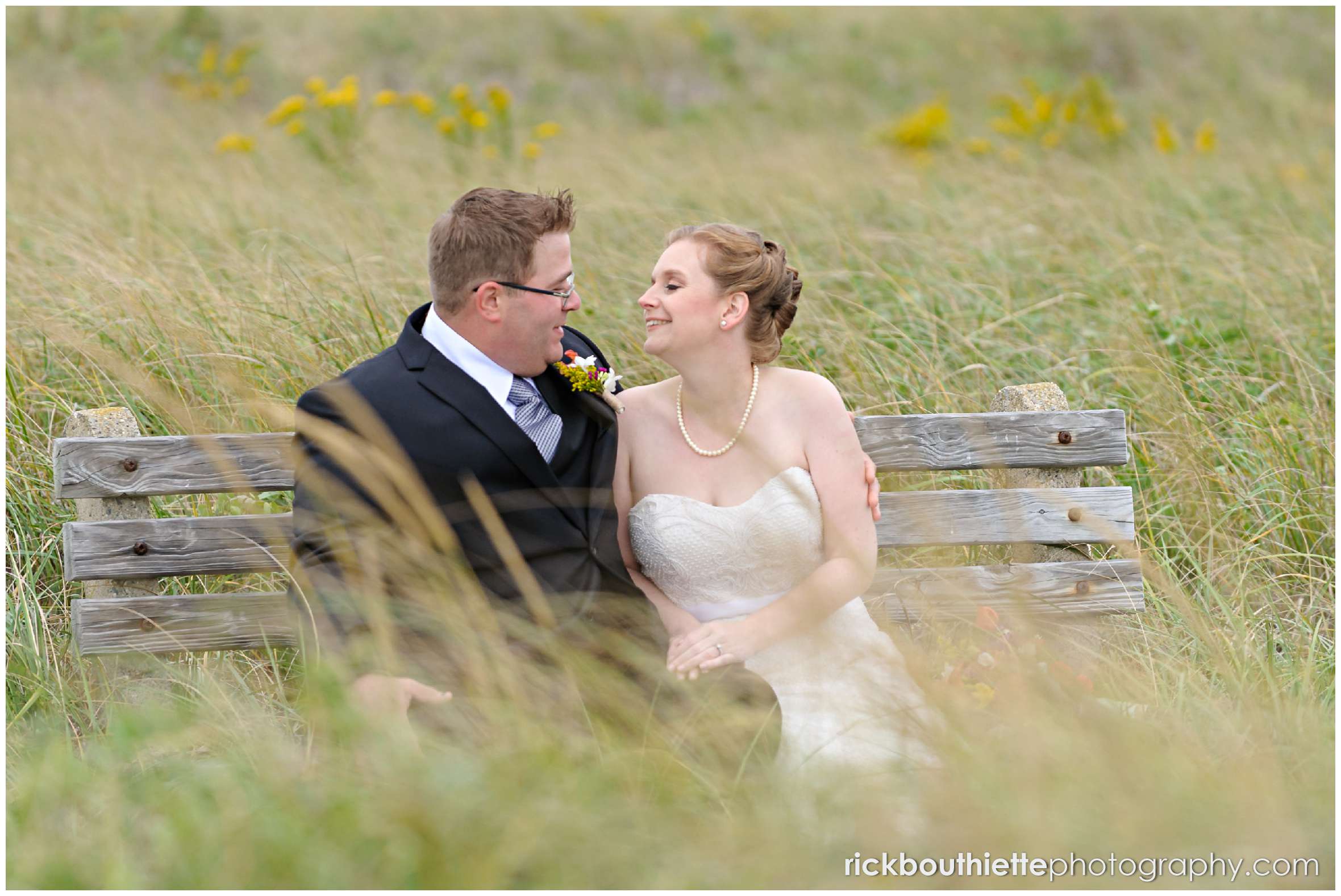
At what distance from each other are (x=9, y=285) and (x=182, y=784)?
3005 mm

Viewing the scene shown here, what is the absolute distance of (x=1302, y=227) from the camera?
21.4ft

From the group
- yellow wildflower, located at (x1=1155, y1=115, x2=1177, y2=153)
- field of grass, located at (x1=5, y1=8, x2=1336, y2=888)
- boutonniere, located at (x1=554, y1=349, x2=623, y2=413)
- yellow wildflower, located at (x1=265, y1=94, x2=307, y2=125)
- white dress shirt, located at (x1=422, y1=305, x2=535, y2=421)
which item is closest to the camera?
field of grass, located at (x1=5, y1=8, x2=1336, y2=888)

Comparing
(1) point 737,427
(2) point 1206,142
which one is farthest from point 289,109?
(2) point 1206,142

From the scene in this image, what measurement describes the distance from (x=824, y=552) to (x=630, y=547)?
508 mm

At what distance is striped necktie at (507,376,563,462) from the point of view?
308 centimetres

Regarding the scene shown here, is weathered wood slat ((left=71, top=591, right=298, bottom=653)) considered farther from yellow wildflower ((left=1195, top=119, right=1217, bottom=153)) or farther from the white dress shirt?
yellow wildflower ((left=1195, top=119, right=1217, bottom=153))

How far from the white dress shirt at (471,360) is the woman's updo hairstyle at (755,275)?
1.98ft

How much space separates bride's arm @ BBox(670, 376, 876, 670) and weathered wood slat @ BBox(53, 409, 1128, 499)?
277 millimetres

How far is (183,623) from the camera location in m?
3.24

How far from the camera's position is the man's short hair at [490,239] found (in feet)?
9.70

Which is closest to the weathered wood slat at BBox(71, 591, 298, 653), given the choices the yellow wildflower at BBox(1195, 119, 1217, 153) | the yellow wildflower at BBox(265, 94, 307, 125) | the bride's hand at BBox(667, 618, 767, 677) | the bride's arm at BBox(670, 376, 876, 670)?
the bride's hand at BBox(667, 618, 767, 677)

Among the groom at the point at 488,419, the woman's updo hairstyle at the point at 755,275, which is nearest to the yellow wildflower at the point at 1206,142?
the woman's updo hairstyle at the point at 755,275

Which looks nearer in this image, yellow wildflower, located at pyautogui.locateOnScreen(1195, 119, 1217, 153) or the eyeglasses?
the eyeglasses

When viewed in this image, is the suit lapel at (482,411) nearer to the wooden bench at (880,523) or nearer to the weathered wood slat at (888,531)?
the wooden bench at (880,523)
